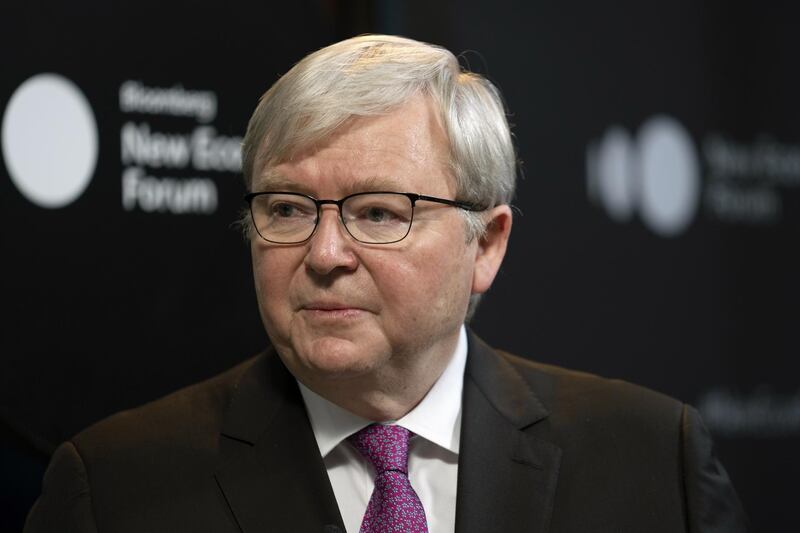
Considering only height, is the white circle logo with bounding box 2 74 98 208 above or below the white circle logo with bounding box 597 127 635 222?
above

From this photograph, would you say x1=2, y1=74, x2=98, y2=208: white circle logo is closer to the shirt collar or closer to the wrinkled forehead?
the wrinkled forehead

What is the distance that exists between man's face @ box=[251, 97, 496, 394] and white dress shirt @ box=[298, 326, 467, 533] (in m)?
0.10

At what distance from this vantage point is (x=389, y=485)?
6.99ft

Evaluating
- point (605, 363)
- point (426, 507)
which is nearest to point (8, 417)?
point (426, 507)

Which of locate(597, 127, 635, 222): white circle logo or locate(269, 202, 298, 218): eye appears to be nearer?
locate(269, 202, 298, 218): eye

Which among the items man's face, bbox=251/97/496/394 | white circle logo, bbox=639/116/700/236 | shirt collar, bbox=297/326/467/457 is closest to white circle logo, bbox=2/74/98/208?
man's face, bbox=251/97/496/394

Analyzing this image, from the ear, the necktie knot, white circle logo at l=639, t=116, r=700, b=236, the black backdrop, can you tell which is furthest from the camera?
white circle logo at l=639, t=116, r=700, b=236

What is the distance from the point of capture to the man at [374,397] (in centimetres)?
208

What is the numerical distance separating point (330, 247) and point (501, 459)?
1.82 ft

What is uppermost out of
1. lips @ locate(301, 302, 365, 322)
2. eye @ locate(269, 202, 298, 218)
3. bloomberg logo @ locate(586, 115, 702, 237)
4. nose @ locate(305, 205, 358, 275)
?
eye @ locate(269, 202, 298, 218)

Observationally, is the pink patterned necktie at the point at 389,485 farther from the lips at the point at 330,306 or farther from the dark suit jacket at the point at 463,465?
the lips at the point at 330,306

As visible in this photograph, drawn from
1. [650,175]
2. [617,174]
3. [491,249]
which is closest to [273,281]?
[491,249]

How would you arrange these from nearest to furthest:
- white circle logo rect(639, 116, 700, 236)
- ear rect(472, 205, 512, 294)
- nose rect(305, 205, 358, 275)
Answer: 1. nose rect(305, 205, 358, 275)
2. ear rect(472, 205, 512, 294)
3. white circle logo rect(639, 116, 700, 236)

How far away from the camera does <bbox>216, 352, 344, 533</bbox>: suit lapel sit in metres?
2.11
